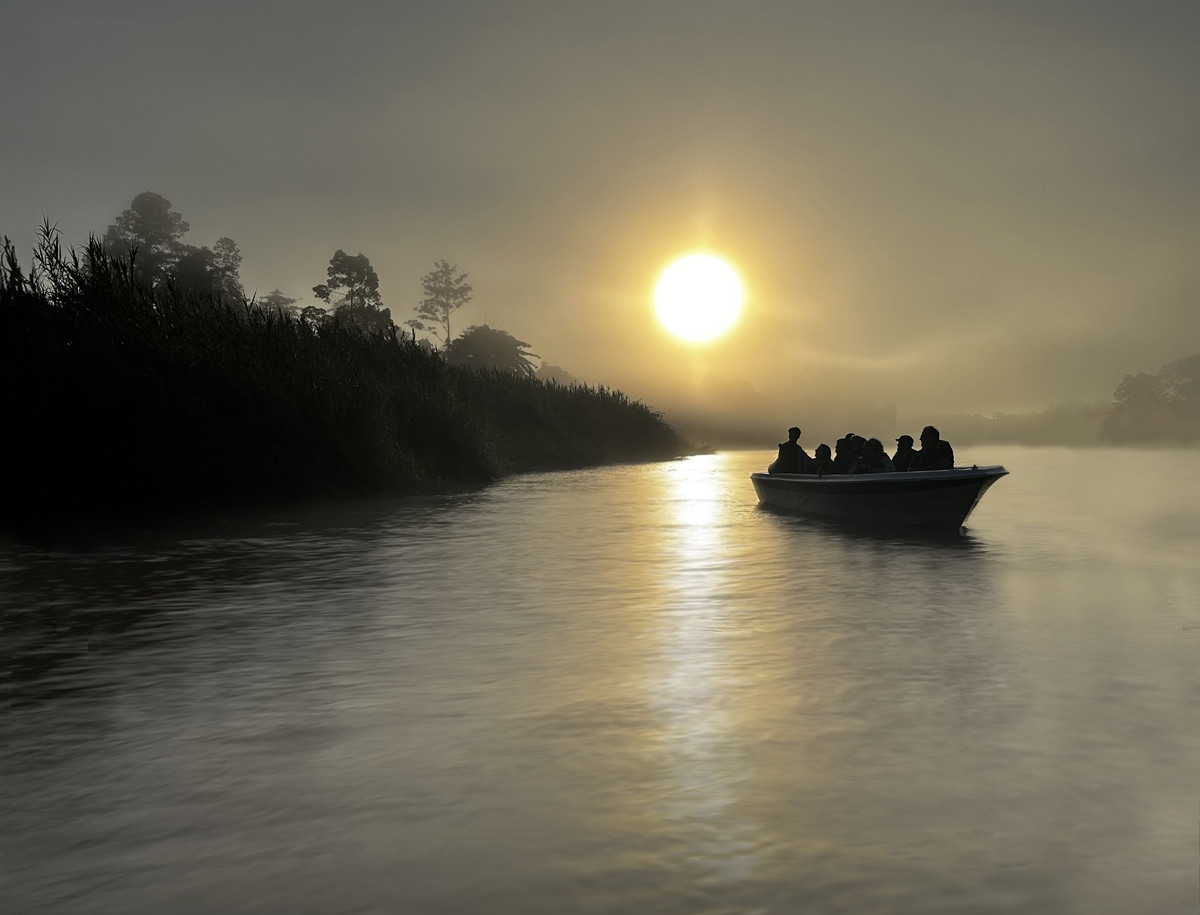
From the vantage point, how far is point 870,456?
27812mm

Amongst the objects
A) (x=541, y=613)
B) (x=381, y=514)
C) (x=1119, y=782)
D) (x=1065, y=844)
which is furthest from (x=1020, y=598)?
(x=381, y=514)

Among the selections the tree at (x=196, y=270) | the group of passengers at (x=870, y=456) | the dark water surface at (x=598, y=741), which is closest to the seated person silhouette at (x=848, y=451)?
the group of passengers at (x=870, y=456)

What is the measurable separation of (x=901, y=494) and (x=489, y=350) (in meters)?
98.5

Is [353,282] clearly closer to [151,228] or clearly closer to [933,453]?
[151,228]

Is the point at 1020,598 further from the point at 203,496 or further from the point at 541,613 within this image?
the point at 203,496

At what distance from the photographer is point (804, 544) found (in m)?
24.5

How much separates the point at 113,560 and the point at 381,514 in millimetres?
10715

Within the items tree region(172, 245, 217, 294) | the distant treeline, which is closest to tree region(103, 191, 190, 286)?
tree region(172, 245, 217, 294)

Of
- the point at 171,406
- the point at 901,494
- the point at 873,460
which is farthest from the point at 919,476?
the point at 171,406

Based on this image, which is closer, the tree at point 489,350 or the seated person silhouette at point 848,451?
the seated person silhouette at point 848,451

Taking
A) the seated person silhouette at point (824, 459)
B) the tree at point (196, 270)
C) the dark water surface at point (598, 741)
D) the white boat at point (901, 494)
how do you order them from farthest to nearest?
the tree at point (196, 270)
the seated person silhouette at point (824, 459)
the white boat at point (901, 494)
the dark water surface at point (598, 741)

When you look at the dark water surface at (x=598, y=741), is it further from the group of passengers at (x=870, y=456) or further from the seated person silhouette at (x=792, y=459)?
the seated person silhouette at (x=792, y=459)

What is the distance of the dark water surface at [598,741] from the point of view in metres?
5.63

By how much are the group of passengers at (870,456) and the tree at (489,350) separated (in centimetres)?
8835
